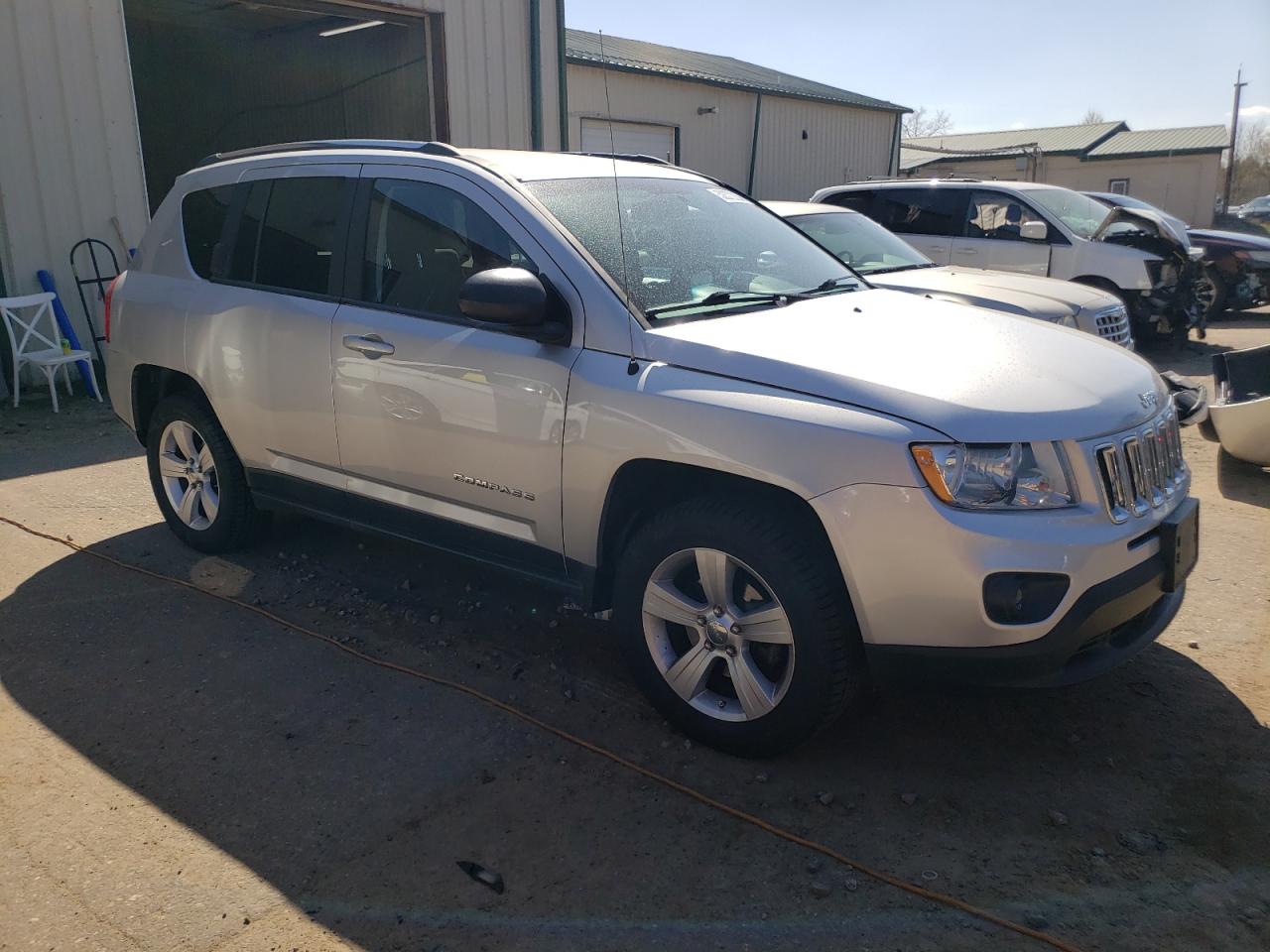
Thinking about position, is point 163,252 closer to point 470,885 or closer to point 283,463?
point 283,463

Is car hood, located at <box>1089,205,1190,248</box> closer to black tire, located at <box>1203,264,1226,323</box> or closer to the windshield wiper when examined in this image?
black tire, located at <box>1203,264,1226,323</box>

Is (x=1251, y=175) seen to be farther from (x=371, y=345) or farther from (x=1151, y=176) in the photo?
(x=371, y=345)

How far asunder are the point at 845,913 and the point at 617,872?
617mm

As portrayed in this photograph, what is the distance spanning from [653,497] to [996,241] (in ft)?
27.2

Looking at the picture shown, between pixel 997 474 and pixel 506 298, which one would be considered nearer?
pixel 997 474

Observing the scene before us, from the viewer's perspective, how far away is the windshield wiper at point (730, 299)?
11.6 ft

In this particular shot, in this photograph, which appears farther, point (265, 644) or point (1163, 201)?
point (1163, 201)

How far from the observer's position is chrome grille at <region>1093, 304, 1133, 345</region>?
7.80 meters

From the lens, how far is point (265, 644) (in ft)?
13.9

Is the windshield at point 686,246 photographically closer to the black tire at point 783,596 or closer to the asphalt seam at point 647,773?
the black tire at point 783,596

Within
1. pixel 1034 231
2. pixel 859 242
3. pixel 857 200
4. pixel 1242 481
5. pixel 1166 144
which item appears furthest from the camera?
pixel 1166 144

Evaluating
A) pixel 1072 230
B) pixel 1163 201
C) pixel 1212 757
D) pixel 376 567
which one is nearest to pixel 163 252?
pixel 376 567

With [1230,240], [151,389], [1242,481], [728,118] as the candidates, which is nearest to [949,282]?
[1242,481]

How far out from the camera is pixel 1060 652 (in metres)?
2.86
